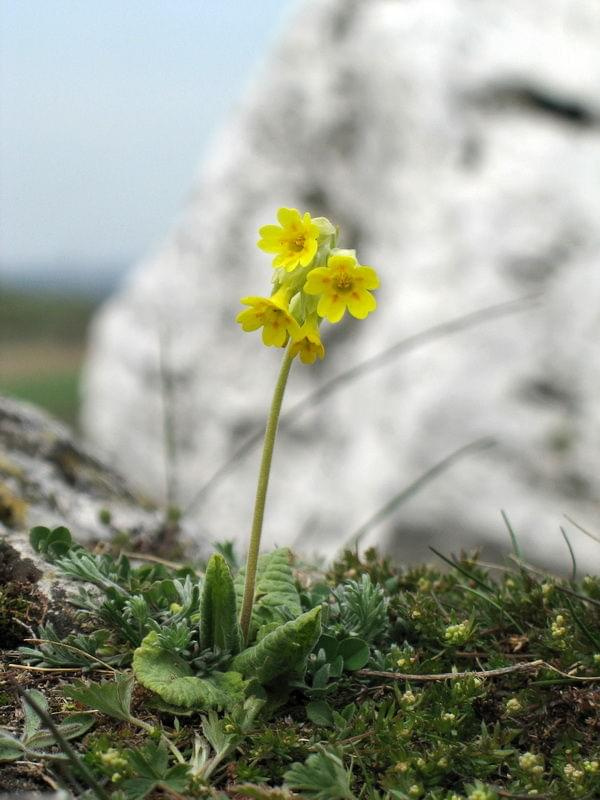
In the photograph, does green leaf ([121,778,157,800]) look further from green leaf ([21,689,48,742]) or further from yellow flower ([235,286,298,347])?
yellow flower ([235,286,298,347])

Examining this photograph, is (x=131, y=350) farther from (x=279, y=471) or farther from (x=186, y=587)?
(x=186, y=587)

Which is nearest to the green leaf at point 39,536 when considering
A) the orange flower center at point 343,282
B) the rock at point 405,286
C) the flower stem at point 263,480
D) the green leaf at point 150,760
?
the flower stem at point 263,480

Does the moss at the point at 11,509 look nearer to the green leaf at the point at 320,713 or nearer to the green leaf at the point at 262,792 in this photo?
the green leaf at the point at 320,713

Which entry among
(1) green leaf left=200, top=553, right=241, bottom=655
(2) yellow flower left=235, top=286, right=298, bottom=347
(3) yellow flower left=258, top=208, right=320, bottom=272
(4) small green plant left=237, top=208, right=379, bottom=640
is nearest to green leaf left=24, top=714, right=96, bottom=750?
(1) green leaf left=200, top=553, right=241, bottom=655

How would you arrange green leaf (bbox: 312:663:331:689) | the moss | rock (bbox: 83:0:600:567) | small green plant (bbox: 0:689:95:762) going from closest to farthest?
small green plant (bbox: 0:689:95:762), green leaf (bbox: 312:663:331:689), the moss, rock (bbox: 83:0:600:567)

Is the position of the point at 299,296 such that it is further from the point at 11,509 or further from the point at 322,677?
the point at 11,509
